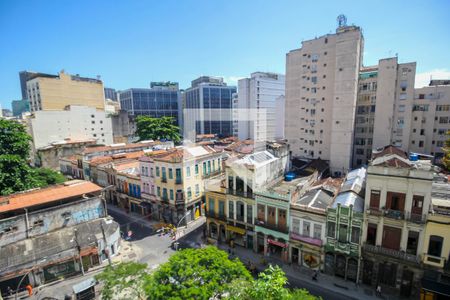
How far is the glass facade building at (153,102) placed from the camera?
5261 inches

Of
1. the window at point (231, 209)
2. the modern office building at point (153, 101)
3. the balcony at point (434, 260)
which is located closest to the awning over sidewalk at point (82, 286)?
the window at point (231, 209)

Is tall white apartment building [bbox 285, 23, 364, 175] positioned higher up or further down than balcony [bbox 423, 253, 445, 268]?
higher up

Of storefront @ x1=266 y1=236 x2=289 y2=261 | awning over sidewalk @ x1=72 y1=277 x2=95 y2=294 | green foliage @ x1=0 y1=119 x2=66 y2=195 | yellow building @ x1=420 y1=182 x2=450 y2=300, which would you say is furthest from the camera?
green foliage @ x1=0 y1=119 x2=66 y2=195

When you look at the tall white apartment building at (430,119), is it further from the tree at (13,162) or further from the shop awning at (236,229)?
the tree at (13,162)

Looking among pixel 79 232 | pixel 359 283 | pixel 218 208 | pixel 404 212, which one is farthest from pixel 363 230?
pixel 79 232

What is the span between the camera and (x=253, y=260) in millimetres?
28797

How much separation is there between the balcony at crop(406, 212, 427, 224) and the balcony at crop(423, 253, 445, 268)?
10.3 ft

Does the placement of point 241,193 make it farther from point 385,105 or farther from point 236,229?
point 385,105

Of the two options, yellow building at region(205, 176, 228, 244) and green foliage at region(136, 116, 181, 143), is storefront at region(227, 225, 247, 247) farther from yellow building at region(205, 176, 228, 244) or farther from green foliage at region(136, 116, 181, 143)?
green foliage at region(136, 116, 181, 143)

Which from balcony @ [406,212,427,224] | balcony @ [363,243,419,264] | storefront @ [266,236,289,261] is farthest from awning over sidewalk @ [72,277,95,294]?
balcony @ [406,212,427,224]

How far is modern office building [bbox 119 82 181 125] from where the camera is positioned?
438 feet

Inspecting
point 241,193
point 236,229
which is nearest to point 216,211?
point 236,229

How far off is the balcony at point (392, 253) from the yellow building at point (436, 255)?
0.82 metres

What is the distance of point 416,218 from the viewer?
20922 mm
